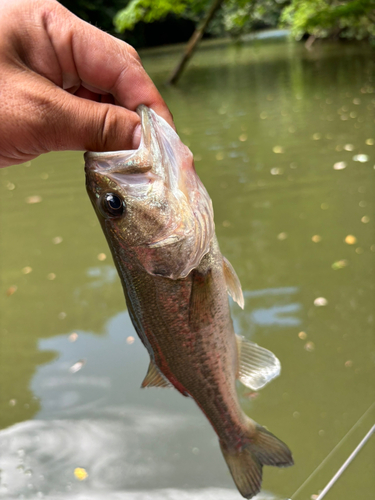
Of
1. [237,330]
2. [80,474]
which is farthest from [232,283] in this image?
[237,330]

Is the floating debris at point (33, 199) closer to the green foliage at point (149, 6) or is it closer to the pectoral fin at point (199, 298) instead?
the pectoral fin at point (199, 298)

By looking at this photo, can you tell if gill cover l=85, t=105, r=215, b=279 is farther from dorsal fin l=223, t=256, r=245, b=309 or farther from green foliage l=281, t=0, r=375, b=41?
green foliage l=281, t=0, r=375, b=41

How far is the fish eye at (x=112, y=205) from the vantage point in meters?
1.57

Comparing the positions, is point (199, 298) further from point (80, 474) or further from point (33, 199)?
point (33, 199)

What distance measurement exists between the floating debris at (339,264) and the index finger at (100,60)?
9.59ft

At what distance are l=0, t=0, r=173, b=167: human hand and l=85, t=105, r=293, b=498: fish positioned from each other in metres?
0.07

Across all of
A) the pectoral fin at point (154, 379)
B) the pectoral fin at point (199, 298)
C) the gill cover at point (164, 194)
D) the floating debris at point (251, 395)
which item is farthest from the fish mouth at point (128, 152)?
the floating debris at point (251, 395)

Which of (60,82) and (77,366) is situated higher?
(60,82)

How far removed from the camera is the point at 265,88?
13.0 meters

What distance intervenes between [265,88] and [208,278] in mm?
12343

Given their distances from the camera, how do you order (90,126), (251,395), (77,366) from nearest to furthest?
(90,126)
(251,395)
(77,366)

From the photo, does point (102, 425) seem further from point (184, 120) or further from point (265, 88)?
point (265, 88)

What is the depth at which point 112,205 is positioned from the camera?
1.58 meters

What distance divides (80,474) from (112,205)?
1.91 meters
